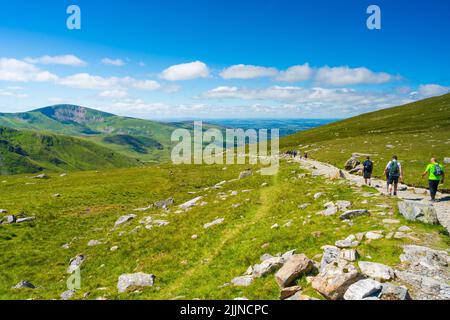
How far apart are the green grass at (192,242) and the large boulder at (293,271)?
0.46 metres

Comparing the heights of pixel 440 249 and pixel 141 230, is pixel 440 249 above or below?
above

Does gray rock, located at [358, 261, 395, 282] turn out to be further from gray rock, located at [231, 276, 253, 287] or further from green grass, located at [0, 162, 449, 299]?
gray rock, located at [231, 276, 253, 287]

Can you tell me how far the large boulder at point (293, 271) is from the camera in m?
11.8

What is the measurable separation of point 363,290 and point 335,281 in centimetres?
93

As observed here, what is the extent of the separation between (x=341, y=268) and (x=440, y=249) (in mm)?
5411

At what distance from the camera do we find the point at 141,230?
87.8ft

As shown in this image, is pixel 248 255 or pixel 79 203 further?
pixel 79 203

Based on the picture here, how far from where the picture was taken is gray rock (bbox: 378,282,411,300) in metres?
9.33

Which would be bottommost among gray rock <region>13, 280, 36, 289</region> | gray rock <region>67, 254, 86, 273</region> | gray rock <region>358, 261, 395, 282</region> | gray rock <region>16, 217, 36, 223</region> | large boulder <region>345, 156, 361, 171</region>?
gray rock <region>13, 280, 36, 289</region>

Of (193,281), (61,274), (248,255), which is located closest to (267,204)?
(248,255)

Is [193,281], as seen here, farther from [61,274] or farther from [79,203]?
[79,203]

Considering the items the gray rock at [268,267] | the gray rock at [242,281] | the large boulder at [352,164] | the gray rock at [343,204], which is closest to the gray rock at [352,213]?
the gray rock at [343,204]

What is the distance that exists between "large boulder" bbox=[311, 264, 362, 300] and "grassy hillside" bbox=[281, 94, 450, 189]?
25.1 meters

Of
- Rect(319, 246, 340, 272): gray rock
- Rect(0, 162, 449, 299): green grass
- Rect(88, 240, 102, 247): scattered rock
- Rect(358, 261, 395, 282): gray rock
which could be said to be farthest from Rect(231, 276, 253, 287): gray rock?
Rect(88, 240, 102, 247): scattered rock
